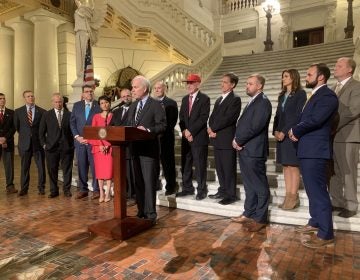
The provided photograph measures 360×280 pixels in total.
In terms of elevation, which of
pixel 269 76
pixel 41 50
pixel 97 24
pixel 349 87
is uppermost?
pixel 97 24

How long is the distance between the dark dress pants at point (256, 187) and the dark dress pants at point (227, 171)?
0.43 m

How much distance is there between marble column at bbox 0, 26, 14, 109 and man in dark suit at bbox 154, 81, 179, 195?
8.02 m

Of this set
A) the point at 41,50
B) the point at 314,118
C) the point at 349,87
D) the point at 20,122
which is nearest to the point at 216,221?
the point at 314,118

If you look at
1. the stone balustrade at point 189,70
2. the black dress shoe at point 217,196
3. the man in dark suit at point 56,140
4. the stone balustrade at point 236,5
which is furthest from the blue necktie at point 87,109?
the stone balustrade at point 236,5

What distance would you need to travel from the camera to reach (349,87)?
11.8 feet

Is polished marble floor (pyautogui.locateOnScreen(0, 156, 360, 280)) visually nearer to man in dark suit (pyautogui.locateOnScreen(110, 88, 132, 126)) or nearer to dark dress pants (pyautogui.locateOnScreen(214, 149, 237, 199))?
dark dress pants (pyautogui.locateOnScreen(214, 149, 237, 199))

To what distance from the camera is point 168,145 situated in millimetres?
4742

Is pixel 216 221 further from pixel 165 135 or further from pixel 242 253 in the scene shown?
pixel 165 135

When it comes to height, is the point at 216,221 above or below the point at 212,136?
below

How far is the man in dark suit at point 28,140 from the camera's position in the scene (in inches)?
206

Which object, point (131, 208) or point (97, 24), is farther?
point (97, 24)

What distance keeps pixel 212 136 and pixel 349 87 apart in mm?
1683

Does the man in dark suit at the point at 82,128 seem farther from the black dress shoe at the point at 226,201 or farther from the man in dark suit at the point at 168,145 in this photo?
the black dress shoe at the point at 226,201

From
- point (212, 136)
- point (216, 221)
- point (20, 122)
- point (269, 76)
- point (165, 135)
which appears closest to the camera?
point (216, 221)
